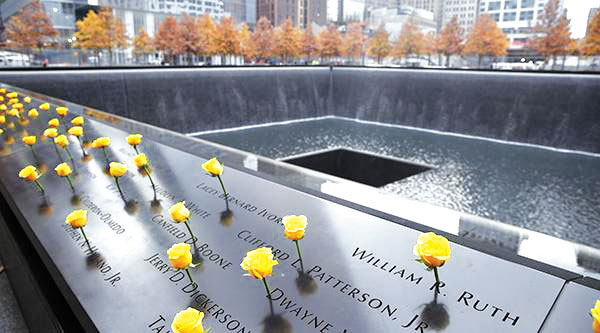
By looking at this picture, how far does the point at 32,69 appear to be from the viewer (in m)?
8.80

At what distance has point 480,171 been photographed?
23.0 ft

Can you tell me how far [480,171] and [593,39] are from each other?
641 inches

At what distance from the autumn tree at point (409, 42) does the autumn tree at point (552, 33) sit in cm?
821

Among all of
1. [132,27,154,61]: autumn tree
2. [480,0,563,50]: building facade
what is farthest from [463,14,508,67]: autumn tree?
[132,27,154,61]: autumn tree

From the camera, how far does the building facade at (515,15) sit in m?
29.1

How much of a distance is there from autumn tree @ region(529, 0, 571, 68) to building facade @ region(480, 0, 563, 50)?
6121 millimetres

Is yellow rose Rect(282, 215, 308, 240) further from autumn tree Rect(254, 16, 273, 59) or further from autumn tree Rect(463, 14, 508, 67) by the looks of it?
autumn tree Rect(254, 16, 273, 59)

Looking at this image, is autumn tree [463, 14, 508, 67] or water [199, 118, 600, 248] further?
autumn tree [463, 14, 508, 67]

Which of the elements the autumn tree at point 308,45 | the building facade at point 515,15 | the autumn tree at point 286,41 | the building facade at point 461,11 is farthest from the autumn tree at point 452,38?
the autumn tree at point 286,41

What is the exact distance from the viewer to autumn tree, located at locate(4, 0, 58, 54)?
23.6 meters

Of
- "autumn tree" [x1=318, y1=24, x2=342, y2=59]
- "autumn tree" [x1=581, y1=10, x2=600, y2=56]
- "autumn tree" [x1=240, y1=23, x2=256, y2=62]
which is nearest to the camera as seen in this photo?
"autumn tree" [x1=581, y1=10, x2=600, y2=56]

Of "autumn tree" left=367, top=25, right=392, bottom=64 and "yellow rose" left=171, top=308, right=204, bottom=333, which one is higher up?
"autumn tree" left=367, top=25, right=392, bottom=64

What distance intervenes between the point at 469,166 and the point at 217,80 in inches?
283

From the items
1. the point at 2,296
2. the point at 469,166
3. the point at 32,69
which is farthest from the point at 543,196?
the point at 32,69
